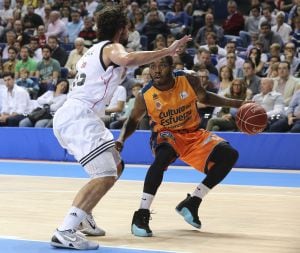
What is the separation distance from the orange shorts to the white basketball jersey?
3.07 feet

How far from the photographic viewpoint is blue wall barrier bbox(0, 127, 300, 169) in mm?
10852

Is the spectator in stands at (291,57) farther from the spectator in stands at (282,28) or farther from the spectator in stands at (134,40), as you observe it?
the spectator in stands at (134,40)

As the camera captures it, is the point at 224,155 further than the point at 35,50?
No

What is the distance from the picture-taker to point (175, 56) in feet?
39.9

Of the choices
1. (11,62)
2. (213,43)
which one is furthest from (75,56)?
(213,43)

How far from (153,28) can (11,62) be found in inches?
126

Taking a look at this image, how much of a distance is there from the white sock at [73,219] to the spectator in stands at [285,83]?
6972mm

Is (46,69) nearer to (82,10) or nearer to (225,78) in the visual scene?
(82,10)

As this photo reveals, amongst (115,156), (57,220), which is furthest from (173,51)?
(57,220)

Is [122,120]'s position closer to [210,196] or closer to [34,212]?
[210,196]

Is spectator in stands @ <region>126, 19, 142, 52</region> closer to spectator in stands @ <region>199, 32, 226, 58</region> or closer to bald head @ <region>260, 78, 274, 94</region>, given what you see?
spectator in stands @ <region>199, 32, 226, 58</region>

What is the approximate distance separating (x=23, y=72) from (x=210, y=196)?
282 inches

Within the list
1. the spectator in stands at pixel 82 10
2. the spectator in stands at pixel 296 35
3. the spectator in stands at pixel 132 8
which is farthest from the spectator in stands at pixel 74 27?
the spectator in stands at pixel 296 35

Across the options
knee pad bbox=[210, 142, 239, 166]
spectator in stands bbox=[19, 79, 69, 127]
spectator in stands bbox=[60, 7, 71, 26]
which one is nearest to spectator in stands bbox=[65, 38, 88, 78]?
spectator in stands bbox=[19, 79, 69, 127]
